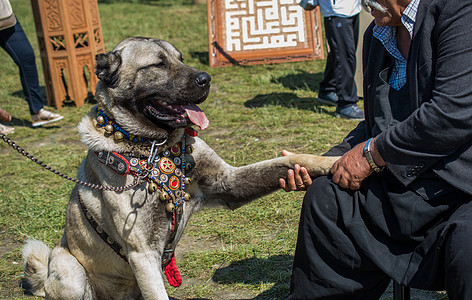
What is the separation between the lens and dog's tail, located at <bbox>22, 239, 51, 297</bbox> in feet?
9.91

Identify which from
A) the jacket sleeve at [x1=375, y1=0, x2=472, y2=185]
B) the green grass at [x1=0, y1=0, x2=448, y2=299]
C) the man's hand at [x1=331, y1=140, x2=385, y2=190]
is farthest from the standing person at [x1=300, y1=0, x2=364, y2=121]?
the jacket sleeve at [x1=375, y1=0, x2=472, y2=185]

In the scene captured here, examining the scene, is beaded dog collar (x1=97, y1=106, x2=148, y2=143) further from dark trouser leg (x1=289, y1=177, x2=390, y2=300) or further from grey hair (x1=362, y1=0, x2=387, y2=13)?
grey hair (x1=362, y1=0, x2=387, y2=13)

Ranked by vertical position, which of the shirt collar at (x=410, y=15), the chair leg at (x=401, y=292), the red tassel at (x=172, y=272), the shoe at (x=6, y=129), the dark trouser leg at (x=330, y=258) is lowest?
the shoe at (x=6, y=129)

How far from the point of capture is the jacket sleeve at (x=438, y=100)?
6.34ft

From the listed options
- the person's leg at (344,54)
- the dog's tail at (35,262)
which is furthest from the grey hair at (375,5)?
the person's leg at (344,54)

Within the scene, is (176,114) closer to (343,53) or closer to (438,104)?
(438,104)

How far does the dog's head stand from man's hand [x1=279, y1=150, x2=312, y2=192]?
19.5 inches

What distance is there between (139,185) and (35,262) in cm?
93

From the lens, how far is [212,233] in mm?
3787

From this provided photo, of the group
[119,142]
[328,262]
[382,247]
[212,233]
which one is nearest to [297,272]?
[328,262]

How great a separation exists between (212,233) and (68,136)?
316cm

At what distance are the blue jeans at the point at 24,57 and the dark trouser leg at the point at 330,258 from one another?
17.2 ft

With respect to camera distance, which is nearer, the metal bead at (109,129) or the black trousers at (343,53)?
the metal bead at (109,129)

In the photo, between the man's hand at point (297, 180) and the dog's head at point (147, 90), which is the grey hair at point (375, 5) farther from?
the dog's head at point (147, 90)
